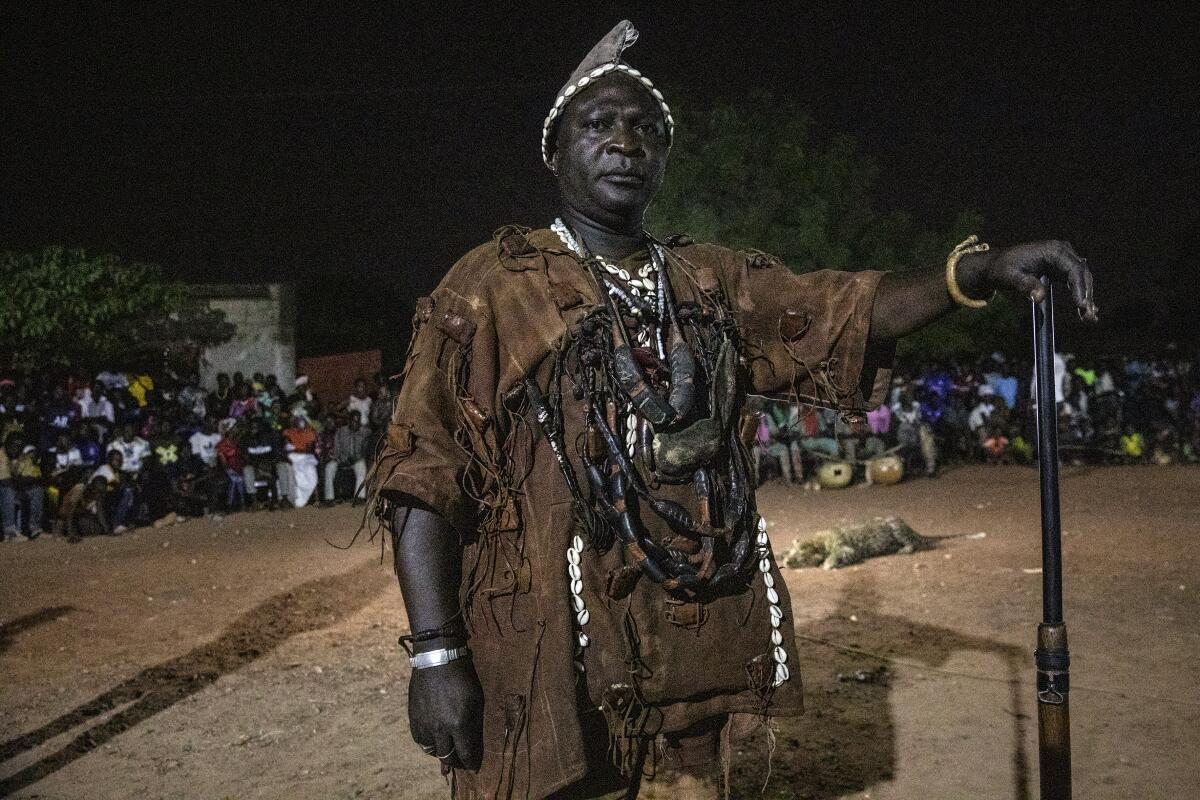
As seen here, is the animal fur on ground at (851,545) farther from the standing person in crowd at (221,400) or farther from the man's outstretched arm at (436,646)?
the standing person in crowd at (221,400)


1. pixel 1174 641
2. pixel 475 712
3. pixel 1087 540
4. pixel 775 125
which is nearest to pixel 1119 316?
pixel 775 125

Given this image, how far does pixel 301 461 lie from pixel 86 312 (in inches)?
199

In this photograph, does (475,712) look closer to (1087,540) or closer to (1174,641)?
(1174,641)

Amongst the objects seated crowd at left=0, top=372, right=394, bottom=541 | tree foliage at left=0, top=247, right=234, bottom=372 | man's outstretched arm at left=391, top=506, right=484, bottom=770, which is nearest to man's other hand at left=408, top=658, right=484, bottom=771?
man's outstretched arm at left=391, top=506, right=484, bottom=770

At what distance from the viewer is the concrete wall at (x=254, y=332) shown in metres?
18.5

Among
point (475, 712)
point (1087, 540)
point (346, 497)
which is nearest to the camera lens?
point (475, 712)

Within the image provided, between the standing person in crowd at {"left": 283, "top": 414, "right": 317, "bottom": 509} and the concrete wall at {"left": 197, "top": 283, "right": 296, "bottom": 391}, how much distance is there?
503 cm

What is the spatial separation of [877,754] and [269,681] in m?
3.68

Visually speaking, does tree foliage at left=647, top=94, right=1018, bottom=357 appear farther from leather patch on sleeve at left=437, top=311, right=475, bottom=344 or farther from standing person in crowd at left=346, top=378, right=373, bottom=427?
leather patch on sleeve at left=437, top=311, right=475, bottom=344

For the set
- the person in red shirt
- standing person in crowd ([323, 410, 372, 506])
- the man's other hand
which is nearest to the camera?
the man's other hand

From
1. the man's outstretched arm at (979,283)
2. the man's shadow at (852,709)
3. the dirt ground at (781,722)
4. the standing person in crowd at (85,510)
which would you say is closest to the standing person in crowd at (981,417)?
the dirt ground at (781,722)

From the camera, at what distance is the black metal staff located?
1912 mm

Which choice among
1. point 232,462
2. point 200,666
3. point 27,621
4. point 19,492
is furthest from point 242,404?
point 200,666

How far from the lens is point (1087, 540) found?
924 cm
